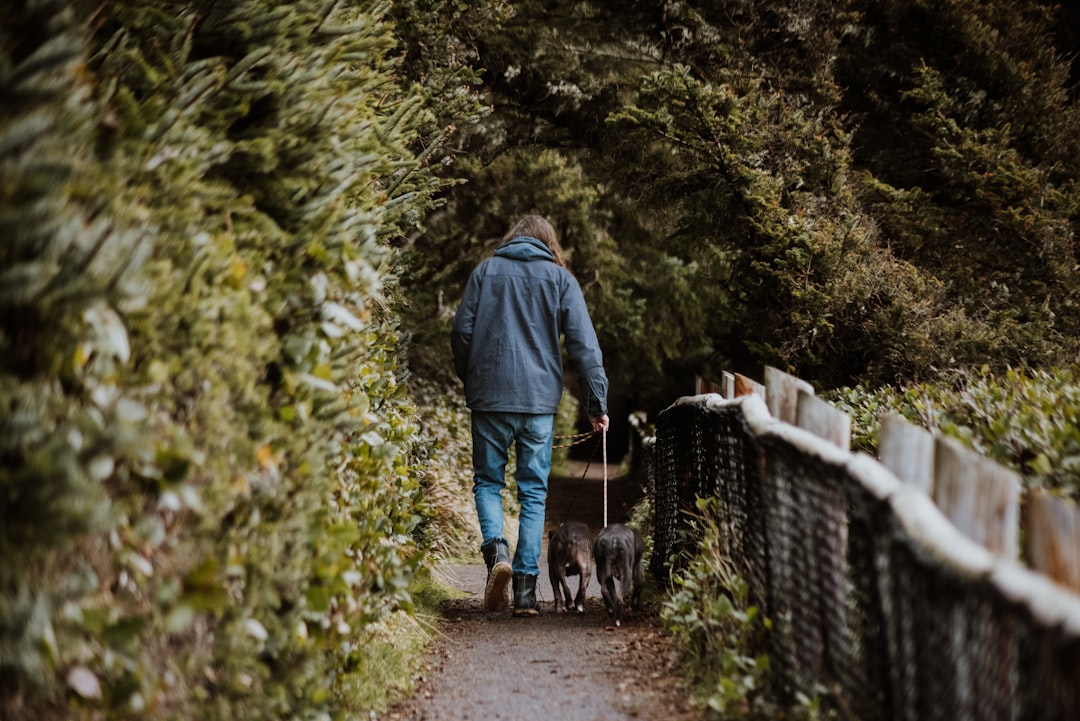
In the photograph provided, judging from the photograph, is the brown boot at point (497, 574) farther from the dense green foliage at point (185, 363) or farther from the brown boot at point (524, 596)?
the dense green foliage at point (185, 363)

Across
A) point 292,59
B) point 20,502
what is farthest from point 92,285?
point 292,59

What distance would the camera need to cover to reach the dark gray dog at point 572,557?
20.4ft

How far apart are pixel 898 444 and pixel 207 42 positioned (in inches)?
104

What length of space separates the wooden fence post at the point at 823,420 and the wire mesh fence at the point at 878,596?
9cm

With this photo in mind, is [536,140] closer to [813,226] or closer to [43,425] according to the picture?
[813,226]

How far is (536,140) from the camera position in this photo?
11602 millimetres

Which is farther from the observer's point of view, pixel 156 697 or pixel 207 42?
pixel 207 42

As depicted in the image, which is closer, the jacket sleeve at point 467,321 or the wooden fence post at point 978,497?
the wooden fence post at point 978,497

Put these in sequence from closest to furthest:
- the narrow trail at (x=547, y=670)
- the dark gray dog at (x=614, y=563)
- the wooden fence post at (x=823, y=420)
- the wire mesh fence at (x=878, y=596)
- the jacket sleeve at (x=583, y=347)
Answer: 1. the wire mesh fence at (x=878, y=596)
2. the wooden fence post at (x=823, y=420)
3. the narrow trail at (x=547, y=670)
4. the dark gray dog at (x=614, y=563)
5. the jacket sleeve at (x=583, y=347)

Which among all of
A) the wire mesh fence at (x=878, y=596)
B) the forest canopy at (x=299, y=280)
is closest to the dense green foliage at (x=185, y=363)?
the forest canopy at (x=299, y=280)

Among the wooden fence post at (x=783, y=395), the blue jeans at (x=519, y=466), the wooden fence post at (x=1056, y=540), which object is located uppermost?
the wooden fence post at (x=783, y=395)

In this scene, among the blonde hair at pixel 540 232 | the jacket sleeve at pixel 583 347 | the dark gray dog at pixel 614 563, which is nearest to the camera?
the dark gray dog at pixel 614 563

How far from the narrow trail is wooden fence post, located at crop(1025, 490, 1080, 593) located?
215cm

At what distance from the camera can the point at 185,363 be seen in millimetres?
2582
